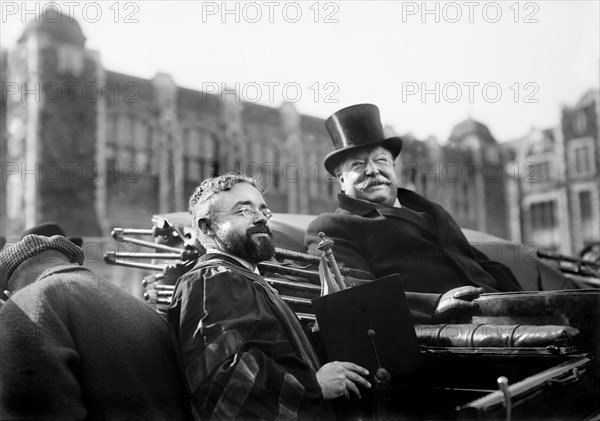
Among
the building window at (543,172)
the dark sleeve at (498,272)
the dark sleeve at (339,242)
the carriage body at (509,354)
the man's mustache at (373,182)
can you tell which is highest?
the building window at (543,172)

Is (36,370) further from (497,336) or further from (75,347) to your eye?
(497,336)

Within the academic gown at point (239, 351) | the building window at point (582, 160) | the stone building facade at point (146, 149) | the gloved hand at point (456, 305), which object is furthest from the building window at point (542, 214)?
the academic gown at point (239, 351)

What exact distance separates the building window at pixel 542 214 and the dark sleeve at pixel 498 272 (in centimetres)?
1165

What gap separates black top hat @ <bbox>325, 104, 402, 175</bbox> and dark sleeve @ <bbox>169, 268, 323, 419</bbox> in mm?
1402

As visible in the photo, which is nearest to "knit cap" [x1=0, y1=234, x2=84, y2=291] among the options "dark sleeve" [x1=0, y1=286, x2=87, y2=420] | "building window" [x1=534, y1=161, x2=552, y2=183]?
"dark sleeve" [x1=0, y1=286, x2=87, y2=420]

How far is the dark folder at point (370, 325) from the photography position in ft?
6.73

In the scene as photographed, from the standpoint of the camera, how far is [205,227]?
7.02 ft

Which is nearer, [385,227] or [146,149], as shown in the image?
[385,227]

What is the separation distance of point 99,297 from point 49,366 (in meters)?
0.29

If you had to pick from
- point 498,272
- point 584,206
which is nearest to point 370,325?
point 498,272

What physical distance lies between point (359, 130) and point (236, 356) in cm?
170

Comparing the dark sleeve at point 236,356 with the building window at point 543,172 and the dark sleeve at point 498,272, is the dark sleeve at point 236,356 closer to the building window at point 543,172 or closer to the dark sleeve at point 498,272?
the dark sleeve at point 498,272

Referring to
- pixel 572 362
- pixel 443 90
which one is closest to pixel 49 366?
pixel 572 362

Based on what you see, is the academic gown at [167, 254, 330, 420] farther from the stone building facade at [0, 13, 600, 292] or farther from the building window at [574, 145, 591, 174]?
the stone building facade at [0, 13, 600, 292]
